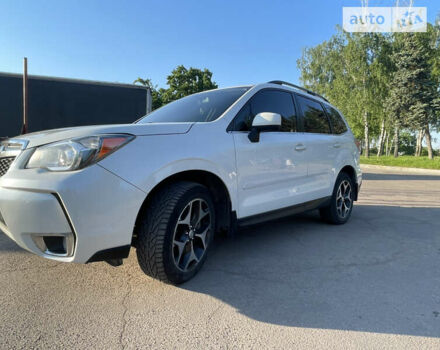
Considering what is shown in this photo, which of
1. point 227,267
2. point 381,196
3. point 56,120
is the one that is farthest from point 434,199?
point 56,120

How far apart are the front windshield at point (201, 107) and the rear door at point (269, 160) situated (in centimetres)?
19

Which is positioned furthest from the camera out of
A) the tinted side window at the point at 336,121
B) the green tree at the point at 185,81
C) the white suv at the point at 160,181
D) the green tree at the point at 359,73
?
the green tree at the point at 185,81

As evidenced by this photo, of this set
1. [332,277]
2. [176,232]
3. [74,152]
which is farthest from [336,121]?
[74,152]

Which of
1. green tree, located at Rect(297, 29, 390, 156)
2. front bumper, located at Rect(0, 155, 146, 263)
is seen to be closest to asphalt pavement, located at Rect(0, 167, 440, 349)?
front bumper, located at Rect(0, 155, 146, 263)

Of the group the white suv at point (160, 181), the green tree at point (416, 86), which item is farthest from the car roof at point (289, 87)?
the green tree at point (416, 86)

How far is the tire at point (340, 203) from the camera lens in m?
4.17

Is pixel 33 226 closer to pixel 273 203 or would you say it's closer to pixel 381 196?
pixel 273 203

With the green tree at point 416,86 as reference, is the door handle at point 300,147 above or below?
below

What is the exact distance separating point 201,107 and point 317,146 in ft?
5.23

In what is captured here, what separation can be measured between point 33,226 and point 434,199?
787cm

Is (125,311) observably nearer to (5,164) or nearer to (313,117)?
(5,164)

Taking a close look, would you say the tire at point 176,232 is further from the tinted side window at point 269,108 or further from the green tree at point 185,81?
the green tree at point 185,81

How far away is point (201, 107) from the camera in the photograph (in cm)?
304

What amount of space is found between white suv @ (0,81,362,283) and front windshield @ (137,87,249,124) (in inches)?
0.6
